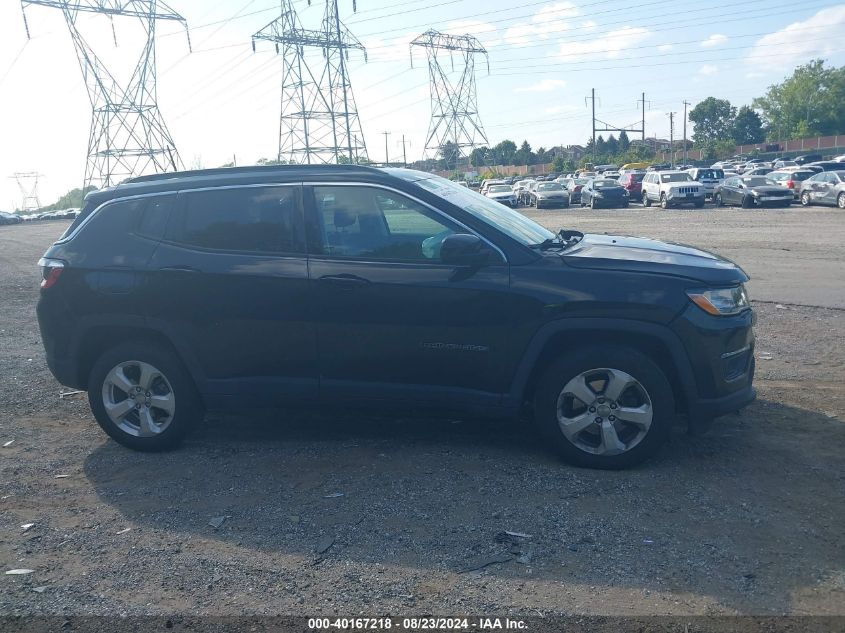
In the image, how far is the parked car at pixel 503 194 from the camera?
141ft

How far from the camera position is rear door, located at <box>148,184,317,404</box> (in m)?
5.45

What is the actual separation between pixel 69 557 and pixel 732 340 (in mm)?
3974

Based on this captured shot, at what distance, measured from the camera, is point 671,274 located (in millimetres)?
4977

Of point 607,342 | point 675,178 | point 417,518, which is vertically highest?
point 675,178

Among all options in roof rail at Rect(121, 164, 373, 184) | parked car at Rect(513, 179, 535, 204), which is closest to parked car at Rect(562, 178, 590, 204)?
parked car at Rect(513, 179, 535, 204)

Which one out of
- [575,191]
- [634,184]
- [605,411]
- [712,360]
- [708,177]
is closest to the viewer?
[712,360]

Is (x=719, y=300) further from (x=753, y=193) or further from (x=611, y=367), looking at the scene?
(x=753, y=193)

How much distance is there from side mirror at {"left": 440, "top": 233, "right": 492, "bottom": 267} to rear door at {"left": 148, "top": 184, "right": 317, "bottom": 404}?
38.8 inches

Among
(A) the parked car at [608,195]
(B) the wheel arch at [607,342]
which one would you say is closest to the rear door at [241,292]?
(B) the wheel arch at [607,342]

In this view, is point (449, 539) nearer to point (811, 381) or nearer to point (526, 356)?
point (526, 356)

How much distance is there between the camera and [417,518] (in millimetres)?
4582

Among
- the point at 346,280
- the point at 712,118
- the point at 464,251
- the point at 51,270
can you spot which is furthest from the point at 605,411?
the point at 712,118

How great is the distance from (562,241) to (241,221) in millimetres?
2249

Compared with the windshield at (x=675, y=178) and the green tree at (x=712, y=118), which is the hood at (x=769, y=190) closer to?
the windshield at (x=675, y=178)
